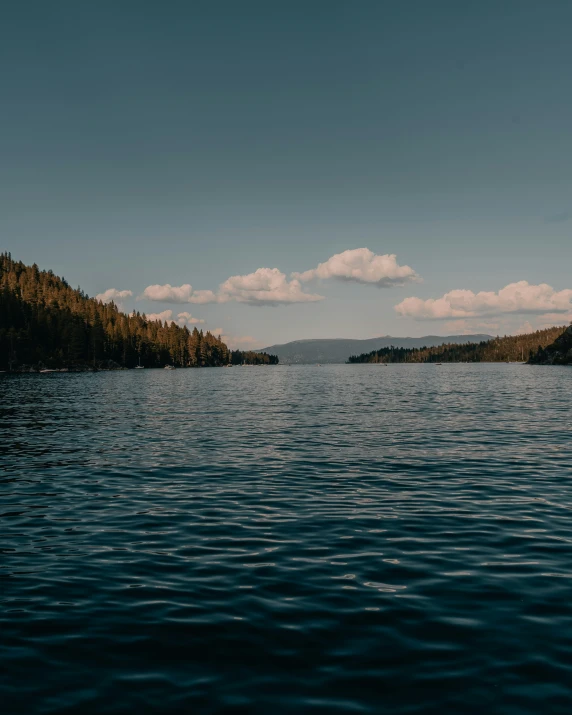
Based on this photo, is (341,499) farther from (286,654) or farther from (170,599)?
(286,654)

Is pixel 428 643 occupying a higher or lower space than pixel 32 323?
lower

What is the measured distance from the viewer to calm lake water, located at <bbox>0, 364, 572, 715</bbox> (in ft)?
27.3

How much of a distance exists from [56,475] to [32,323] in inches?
7009

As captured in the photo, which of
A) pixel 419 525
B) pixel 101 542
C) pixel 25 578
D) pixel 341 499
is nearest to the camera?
pixel 25 578

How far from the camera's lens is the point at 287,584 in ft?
40.3

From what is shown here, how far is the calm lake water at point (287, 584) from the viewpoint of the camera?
8.32 metres

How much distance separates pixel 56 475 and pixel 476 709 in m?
21.8

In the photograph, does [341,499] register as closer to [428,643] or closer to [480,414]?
[428,643]

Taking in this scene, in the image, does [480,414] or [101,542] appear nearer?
[101,542]

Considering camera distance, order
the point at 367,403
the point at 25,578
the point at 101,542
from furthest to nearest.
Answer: the point at 367,403
the point at 101,542
the point at 25,578

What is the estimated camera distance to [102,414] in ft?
174

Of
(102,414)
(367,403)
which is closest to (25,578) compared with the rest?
(102,414)

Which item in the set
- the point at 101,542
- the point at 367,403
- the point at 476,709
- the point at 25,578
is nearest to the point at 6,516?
the point at 101,542

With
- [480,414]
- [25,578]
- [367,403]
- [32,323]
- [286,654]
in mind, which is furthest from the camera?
[32,323]
